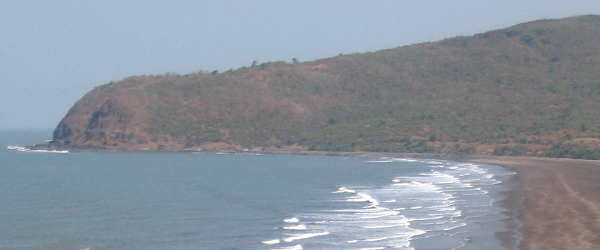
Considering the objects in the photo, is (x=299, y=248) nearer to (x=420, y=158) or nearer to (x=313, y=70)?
(x=420, y=158)

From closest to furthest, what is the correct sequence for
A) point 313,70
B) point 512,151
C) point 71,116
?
point 512,151 < point 71,116 < point 313,70

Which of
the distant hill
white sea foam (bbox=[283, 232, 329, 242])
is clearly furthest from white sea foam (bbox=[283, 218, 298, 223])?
the distant hill

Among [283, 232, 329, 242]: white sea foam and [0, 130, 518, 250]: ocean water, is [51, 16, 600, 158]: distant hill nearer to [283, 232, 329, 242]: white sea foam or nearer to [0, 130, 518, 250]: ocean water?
[0, 130, 518, 250]: ocean water

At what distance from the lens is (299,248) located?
18.5 metres

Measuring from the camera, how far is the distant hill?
2955 inches

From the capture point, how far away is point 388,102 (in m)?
94.8

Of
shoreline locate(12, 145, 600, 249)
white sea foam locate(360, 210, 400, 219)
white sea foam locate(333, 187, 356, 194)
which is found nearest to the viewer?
shoreline locate(12, 145, 600, 249)

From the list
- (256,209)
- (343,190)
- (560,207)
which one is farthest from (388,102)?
(560,207)

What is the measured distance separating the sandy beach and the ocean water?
1.05 meters

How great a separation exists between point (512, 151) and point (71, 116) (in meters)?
63.6

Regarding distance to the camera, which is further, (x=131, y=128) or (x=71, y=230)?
(x=131, y=128)

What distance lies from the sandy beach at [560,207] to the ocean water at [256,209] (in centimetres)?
105

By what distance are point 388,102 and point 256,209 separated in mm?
68945

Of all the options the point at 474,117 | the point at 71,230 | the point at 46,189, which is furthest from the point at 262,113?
the point at 71,230
